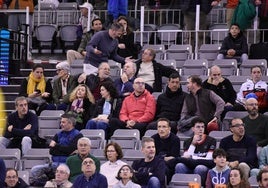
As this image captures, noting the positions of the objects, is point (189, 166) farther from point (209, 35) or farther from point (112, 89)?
point (209, 35)

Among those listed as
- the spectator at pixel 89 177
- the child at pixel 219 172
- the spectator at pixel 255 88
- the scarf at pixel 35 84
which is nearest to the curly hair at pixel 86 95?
the scarf at pixel 35 84

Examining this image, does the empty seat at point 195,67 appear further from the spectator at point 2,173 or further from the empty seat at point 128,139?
the spectator at point 2,173

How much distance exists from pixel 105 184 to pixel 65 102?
410cm

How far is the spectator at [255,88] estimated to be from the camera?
22.5m

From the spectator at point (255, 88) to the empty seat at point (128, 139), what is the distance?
1919 mm

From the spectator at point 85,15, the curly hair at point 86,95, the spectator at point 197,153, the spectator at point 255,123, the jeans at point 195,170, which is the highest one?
the spectator at point 85,15

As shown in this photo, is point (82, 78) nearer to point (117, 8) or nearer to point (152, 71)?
point (152, 71)

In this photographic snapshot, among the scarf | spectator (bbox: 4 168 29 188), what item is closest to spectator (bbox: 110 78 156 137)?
the scarf

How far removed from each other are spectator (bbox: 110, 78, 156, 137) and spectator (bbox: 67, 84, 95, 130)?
0.68 m

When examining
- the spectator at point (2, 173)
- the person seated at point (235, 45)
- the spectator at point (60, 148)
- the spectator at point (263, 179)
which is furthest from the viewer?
the person seated at point (235, 45)

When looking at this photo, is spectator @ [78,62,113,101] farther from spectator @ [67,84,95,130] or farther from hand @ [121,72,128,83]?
spectator @ [67,84,95,130]

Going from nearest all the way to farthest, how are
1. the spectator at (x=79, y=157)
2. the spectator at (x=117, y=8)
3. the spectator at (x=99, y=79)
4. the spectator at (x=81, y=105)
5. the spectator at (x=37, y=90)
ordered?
the spectator at (x=79, y=157)
the spectator at (x=81, y=105)
the spectator at (x=99, y=79)
the spectator at (x=37, y=90)
the spectator at (x=117, y=8)

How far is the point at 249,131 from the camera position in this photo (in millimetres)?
21234

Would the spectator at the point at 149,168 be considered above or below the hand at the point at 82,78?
below
